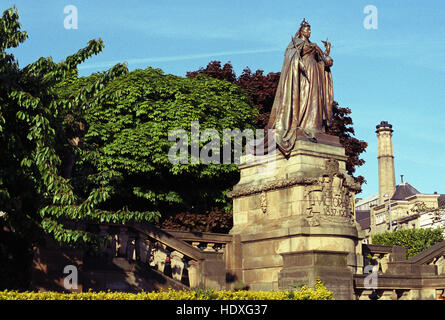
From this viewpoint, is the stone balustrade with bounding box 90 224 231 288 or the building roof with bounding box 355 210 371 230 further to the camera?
the building roof with bounding box 355 210 371 230

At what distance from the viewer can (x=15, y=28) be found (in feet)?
49.0

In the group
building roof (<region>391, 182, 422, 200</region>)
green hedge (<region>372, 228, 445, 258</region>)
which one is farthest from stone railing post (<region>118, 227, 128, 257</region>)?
building roof (<region>391, 182, 422, 200</region>)

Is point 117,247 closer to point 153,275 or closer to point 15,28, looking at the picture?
point 153,275

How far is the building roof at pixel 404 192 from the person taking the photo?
362 ft

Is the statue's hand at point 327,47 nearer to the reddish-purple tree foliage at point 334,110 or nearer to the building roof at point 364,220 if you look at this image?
the reddish-purple tree foliage at point 334,110

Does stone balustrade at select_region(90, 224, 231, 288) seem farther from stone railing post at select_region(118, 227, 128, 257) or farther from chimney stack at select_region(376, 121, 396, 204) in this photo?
chimney stack at select_region(376, 121, 396, 204)

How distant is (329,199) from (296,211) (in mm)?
1125

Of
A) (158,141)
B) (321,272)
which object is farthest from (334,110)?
(321,272)

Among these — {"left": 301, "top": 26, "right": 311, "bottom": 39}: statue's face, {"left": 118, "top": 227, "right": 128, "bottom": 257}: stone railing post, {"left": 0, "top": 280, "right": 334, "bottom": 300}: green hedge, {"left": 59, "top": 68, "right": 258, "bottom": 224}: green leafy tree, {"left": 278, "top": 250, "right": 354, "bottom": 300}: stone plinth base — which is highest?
{"left": 301, "top": 26, "right": 311, "bottom": 39}: statue's face

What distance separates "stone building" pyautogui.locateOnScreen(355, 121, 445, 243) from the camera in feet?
291

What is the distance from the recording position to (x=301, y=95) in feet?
75.6

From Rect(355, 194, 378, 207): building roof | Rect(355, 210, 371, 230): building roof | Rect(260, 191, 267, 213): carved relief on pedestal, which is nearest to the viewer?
Rect(260, 191, 267, 213): carved relief on pedestal

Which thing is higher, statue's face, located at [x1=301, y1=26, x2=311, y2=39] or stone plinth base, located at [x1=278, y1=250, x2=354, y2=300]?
statue's face, located at [x1=301, y1=26, x2=311, y2=39]

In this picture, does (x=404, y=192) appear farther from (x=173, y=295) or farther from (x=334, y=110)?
(x=173, y=295)
